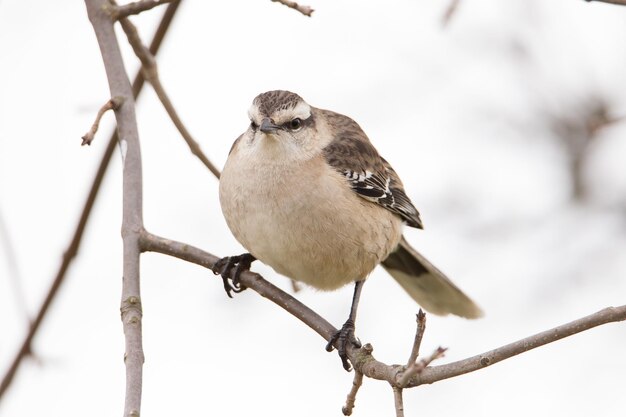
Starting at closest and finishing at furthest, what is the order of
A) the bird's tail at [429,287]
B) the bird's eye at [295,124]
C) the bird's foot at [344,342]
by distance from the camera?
the bird's foot at [344,342] < the bird's eye at [295,124] < the bird's tail at [429,287]

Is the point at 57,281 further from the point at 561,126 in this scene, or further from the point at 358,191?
the point at 561,126

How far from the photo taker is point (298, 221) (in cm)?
611

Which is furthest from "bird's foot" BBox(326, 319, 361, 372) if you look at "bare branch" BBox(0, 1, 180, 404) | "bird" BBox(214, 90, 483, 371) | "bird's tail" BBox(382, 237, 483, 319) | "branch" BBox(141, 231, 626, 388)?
"bird's tail" BBox(382, 237, 483, 319)

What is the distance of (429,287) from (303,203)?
238 cm

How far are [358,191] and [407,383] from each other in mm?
2957

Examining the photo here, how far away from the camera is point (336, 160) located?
22.4 ft

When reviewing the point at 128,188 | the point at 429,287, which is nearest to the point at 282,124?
the point at 128,188

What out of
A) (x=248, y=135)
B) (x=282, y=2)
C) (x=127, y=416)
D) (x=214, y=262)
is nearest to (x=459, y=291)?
(x=248, y=135)

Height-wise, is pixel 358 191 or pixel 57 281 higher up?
pixel 358 191

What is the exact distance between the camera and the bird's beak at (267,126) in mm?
6266

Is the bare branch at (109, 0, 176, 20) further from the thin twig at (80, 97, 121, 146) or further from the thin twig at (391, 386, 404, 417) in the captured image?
the thin twig at (391, 386, 404, 417)

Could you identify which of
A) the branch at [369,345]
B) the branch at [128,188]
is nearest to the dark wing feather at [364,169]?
the branch at [369,345]

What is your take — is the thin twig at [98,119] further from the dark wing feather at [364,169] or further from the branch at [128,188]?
the dark wing feather at [364,169]

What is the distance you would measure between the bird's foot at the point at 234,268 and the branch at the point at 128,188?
3.18ft
